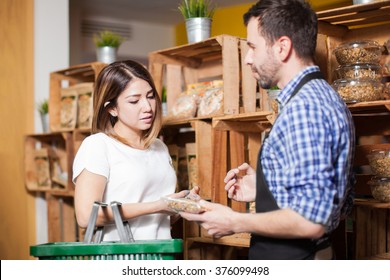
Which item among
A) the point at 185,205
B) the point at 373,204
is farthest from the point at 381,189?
the point at 185,205

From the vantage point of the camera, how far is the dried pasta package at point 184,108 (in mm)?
3346

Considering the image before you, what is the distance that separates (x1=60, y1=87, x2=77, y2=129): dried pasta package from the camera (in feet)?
14.0

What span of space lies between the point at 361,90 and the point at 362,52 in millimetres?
206

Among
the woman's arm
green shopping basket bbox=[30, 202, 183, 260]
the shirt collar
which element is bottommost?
green shopping basket bbox=[30, 202, 183, 260]

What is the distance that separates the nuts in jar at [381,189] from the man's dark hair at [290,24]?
104 cm

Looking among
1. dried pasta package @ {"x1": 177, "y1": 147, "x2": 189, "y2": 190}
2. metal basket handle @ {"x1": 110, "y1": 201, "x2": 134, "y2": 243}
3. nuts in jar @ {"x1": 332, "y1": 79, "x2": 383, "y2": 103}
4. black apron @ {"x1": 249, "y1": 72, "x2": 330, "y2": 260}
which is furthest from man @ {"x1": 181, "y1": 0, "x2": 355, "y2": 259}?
dried pasta package @ {"x1": 177, "y1": 147, "x2": 189, "y2": 190}

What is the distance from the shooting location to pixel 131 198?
2264mm

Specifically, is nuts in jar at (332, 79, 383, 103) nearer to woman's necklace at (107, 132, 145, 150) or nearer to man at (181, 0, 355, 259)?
man at (181, 0, 355, 259)

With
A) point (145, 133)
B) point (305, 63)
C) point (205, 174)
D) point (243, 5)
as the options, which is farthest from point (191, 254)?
point (243, 5)

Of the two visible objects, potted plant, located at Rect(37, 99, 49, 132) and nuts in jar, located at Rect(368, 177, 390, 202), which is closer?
nuts in jar, located at Rect(368, 177, 390, 202)

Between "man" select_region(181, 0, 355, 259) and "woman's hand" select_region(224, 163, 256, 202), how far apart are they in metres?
0.29

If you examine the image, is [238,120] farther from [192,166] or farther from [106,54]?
[106,54]

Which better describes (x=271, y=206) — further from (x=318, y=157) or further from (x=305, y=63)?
(x=305, y=63)

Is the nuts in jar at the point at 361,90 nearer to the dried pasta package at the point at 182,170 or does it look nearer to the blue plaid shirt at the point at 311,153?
the blue plaid shirt at the point at 311,153
